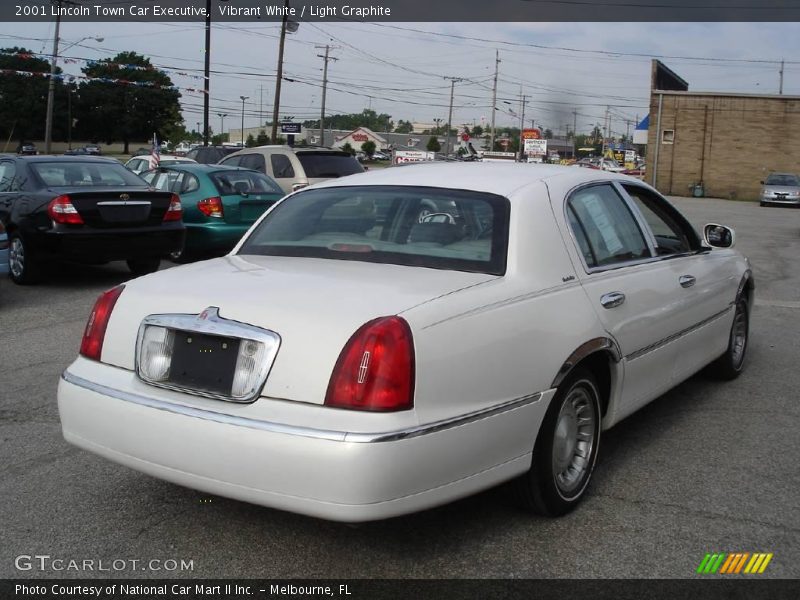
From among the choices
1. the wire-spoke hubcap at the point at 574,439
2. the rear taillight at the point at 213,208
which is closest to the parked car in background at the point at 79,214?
the rear taillight at the point at 213,208

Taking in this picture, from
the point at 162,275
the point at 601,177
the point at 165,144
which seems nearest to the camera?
the point at 162,275

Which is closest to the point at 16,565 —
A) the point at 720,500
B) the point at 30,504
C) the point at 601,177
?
the point at 30,504

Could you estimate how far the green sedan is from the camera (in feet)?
39.9

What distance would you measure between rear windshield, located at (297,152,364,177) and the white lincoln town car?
35.3 ft

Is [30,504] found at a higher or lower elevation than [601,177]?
lower

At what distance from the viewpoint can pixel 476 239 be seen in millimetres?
3977

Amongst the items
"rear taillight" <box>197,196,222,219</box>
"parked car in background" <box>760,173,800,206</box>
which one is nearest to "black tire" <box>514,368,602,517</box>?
"rear taillight" <box>197,196,222,219</box>

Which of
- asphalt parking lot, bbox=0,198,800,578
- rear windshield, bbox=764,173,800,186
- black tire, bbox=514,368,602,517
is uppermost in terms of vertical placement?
rear windshield, bbox=764,173,800,186

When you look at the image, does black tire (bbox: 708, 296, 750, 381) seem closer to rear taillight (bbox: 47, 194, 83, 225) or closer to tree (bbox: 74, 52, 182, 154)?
rear taillight (bbox: 47, 194, 83, 225)

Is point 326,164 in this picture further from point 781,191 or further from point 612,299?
point 781,191

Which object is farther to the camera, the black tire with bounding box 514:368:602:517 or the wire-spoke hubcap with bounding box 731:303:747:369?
the wire-spoke hubcap with bounding box 731:303:747:369

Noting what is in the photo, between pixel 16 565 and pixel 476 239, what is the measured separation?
2.28 m

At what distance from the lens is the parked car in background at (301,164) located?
1535cm
